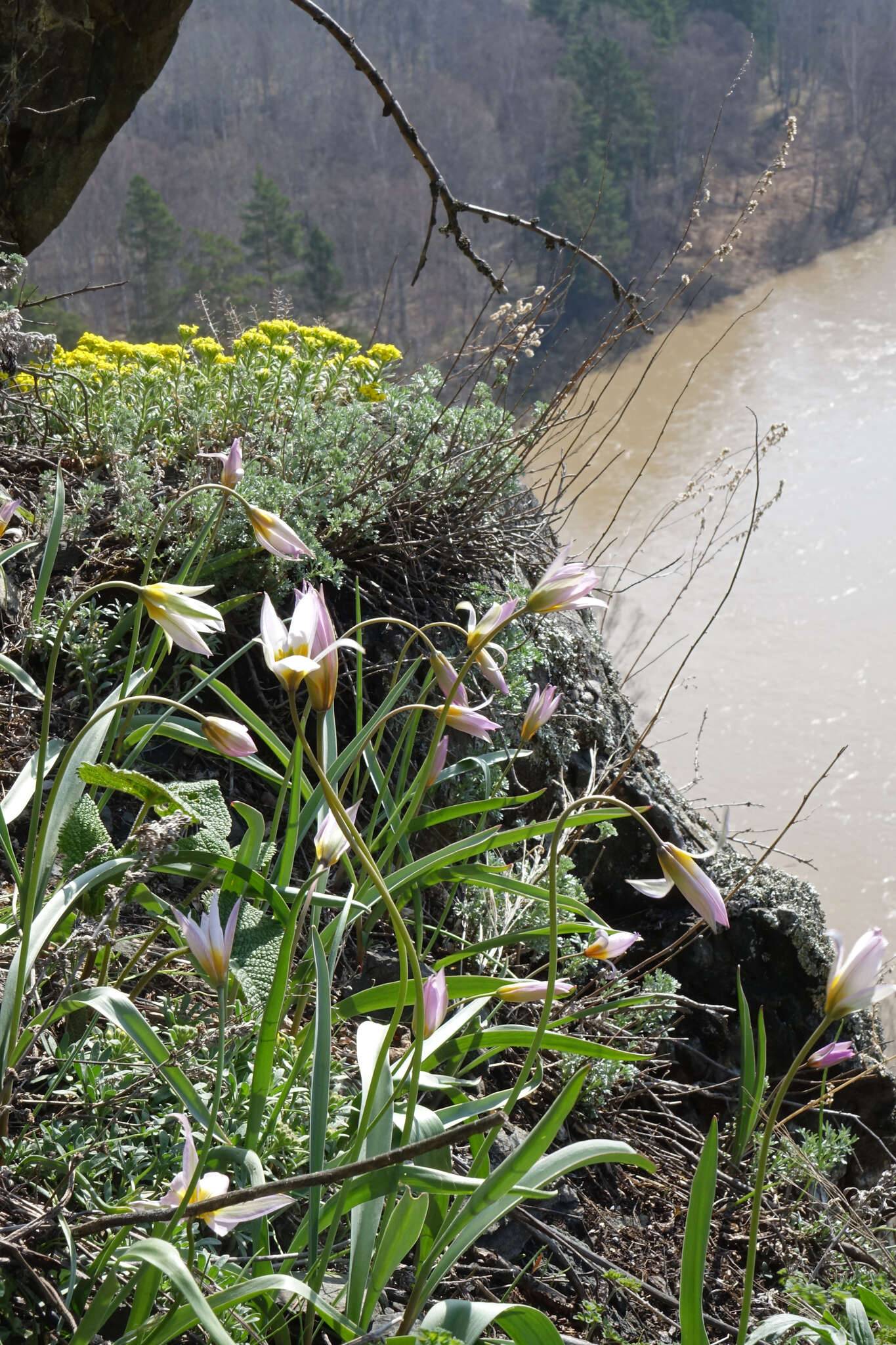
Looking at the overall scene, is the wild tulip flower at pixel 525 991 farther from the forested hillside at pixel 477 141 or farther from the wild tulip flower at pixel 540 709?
the forested hillside at pixel 477 141

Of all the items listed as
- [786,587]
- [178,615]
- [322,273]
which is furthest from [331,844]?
[322,273]

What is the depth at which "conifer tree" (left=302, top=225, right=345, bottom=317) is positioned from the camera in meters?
18.5

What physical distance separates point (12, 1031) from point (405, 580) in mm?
1437

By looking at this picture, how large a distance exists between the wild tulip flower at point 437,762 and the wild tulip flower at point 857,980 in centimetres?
51

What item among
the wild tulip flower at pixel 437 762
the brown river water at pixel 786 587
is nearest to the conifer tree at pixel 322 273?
the brown river water at pixel 786 587

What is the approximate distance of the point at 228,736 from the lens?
33.5 inches

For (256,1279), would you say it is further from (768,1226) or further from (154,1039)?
(768,1226)

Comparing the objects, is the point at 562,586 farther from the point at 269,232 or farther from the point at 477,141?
the point at 477,141

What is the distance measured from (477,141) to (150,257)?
1112 cm

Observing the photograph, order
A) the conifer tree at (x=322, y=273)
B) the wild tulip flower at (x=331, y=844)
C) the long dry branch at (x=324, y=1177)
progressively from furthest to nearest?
the conifer tree at (x=322, y=273) → the wild tulip flower at (x=331, y=844) → the long dry branch at (x=324, y=1177)

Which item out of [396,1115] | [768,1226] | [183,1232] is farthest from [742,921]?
[183,1232]

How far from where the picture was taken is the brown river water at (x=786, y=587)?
11586 mm

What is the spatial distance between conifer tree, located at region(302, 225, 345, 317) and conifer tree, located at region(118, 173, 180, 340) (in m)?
2.51

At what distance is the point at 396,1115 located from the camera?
96 centimetres
